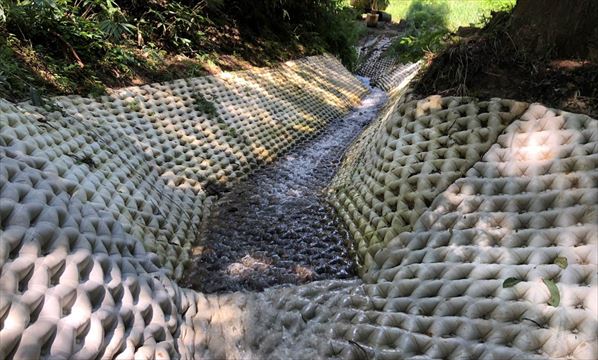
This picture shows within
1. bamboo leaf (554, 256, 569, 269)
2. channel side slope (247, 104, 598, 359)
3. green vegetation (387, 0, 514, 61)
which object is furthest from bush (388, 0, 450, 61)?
bamboo leaf (554, 256, 569, 269)

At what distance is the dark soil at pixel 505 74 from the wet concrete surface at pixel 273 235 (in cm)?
142

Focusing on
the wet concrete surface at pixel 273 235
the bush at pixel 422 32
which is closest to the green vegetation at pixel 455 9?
the bush at pixel 422 32

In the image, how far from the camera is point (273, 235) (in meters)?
3.49

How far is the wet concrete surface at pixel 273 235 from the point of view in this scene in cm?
296

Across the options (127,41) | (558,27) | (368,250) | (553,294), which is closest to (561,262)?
(553,294)

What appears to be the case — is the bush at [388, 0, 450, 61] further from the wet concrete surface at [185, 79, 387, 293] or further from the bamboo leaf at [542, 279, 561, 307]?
the bamboo leaf at [542, 279, 561, 307]

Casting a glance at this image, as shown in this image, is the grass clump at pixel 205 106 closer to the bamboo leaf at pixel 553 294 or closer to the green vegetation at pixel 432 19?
the green vegetation at pixel 432 19

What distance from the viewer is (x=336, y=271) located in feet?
9.89

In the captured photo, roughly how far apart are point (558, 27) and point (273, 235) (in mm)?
2581

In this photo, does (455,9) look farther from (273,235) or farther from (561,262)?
(561,262)

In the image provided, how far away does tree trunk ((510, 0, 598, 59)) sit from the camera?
289 centimetres

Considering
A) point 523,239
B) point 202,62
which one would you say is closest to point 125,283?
point 523,239

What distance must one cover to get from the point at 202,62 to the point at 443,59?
343 cm

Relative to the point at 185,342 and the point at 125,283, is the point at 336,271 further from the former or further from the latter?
the point at 125,283
